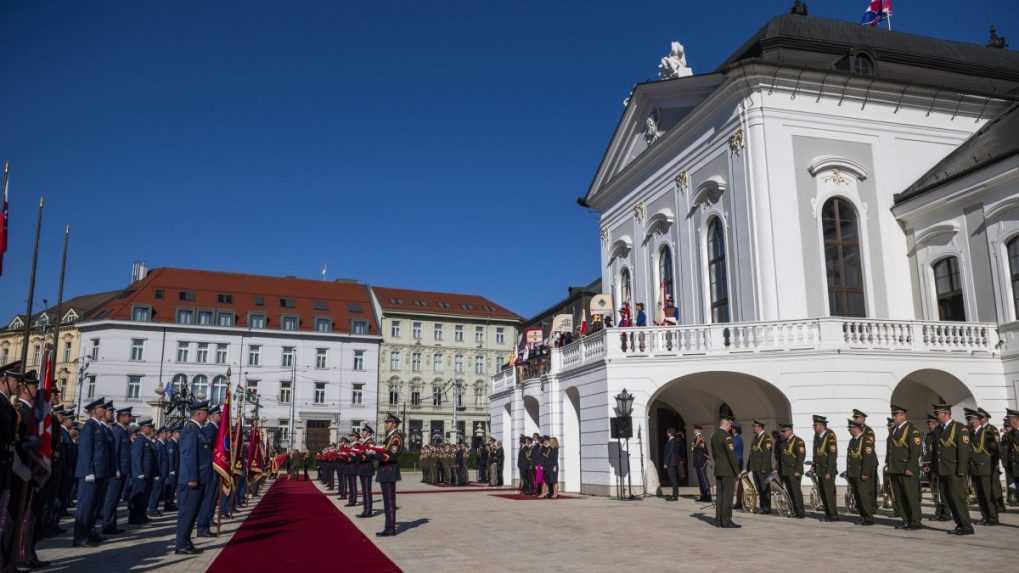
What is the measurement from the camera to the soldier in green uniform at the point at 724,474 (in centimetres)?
1302

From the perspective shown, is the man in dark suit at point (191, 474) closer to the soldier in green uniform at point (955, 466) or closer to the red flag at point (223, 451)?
the red flag at point (223, 451)

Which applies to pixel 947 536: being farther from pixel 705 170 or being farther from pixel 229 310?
pixel 229 310

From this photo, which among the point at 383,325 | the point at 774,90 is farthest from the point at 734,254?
the point at 383,325

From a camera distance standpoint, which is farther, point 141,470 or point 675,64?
point 675,64

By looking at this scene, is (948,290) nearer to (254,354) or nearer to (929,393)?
(929,393)

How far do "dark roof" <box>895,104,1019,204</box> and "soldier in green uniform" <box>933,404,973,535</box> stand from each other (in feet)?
36.2

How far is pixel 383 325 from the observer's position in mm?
67250

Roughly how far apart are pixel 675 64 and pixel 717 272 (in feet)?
29.3

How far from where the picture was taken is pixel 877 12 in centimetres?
3061

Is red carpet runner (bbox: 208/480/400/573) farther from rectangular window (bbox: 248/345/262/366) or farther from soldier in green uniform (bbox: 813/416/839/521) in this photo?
rectangular window (bbox: 248/345/262/366)

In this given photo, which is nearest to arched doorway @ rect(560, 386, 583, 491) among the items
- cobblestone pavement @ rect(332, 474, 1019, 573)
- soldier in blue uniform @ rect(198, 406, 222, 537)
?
cobblestone pavement @ rect(332, 474, 1019, 573)

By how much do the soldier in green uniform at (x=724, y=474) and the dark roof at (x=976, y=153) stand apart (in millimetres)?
12743

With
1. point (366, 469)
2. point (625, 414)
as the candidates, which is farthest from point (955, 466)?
point (366, 469)

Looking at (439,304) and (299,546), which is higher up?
(439,304)
